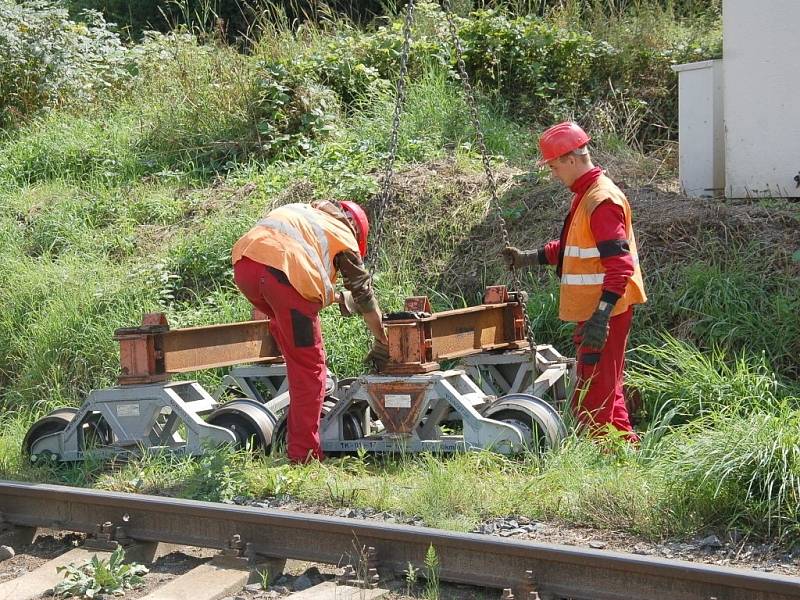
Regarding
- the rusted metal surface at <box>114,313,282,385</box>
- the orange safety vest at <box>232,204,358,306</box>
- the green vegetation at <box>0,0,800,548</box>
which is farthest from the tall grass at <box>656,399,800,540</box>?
the rusted metal surface at <box>114,313,282,385</box>

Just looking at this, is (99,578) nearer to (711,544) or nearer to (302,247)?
(302,247)

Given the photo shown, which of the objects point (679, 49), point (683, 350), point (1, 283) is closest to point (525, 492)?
point (683, 350)

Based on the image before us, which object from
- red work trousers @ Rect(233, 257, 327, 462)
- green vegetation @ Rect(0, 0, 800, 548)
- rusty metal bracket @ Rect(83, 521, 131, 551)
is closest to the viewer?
rusty metal bracket @ Rect(83, 521, 131, 551)

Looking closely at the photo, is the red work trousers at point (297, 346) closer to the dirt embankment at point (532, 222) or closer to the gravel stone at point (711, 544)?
the dirt embankment at point (532, 222)

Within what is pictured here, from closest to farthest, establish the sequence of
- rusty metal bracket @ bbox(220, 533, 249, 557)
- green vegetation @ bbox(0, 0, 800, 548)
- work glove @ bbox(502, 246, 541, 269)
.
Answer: rusty metal bracket @ bbox(220, 533, 249, 557), green vegetation @ bbox(0, 0, 800, 548), work glove @ bbox(502, 246, 541, 269)

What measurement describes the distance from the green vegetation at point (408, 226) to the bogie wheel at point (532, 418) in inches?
5.4

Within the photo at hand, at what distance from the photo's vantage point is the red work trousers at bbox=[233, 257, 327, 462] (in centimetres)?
652

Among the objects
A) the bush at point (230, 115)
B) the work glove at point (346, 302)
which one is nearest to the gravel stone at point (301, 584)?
the work glove at point (346, 302)

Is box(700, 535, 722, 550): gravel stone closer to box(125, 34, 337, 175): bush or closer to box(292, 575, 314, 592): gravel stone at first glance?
box(292, 575, 314, 592): gravel stone

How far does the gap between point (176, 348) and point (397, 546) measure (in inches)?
111

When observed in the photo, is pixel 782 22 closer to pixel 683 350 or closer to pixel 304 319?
pixel 683 350

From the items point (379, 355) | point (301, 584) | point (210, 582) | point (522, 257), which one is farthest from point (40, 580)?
point (522, 257)

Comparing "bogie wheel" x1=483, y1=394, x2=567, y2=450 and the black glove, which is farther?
"bogie wheel" x1=483, y1=394, x2=567, y2=450

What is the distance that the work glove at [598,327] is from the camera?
6.16 metres
